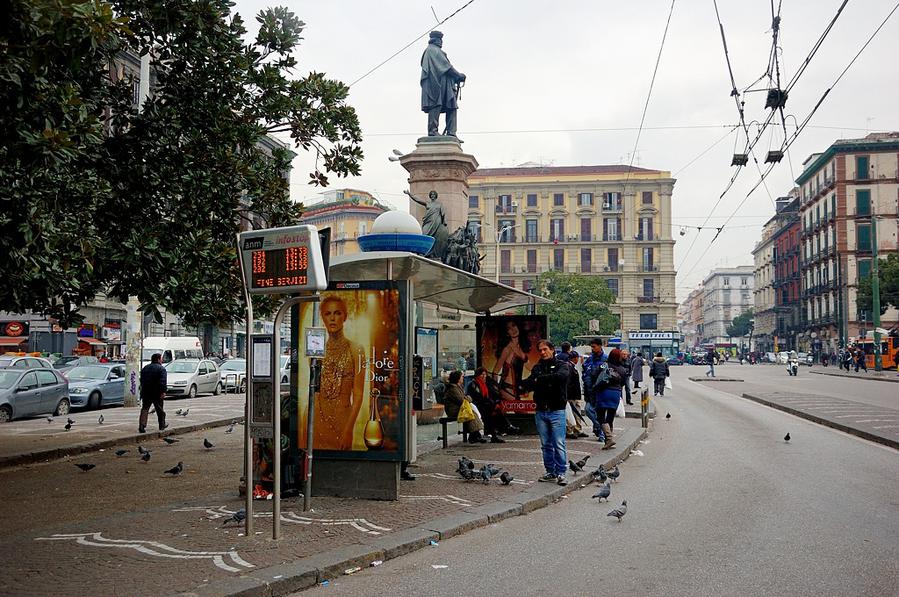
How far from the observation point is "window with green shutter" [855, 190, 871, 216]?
75.0 metres

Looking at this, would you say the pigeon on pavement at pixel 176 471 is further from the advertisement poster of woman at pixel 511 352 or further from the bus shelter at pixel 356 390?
the advertisement poster of woman at pixel 511 352

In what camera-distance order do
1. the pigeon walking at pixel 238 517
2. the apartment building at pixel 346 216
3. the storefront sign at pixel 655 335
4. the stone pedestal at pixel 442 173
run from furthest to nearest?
1. the apartment building at pixel 346 216
2. the storefront sign at pixel 655 335
3. the stone pedestal at pixel 442 173
4. the pigeon walking at pixel 238 517

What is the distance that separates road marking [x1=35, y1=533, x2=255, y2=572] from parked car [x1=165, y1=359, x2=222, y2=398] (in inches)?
940

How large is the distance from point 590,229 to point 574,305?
2212cm

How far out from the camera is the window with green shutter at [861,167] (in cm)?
7500

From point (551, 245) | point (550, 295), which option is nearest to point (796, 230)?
point (551, 245)

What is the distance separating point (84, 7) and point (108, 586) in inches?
163

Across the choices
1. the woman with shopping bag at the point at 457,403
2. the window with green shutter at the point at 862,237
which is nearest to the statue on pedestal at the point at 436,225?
the woman with shopping bag at the point at 457,403

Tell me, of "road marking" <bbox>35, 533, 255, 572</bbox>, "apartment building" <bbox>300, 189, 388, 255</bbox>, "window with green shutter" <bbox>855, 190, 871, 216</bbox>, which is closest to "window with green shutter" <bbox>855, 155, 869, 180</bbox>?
"window with green shutter" <bbox>855, 190, 871, 216</bbox>

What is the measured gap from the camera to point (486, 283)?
531 inches

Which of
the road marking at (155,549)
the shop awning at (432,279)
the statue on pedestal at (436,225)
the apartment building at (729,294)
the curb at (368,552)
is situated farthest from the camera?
the apartment building at (729,294)

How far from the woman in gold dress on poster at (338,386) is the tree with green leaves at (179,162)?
2.81 m

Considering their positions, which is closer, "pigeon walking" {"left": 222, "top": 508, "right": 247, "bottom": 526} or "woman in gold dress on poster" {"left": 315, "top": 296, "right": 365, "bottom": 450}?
"pigeon walking" {"left": 222, "top": 508, "right": 247, "bottom": 526}

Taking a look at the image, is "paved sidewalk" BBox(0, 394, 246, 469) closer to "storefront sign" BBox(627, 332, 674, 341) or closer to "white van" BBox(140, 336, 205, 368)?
"white van" BBox(140, 336, 205, 368)
